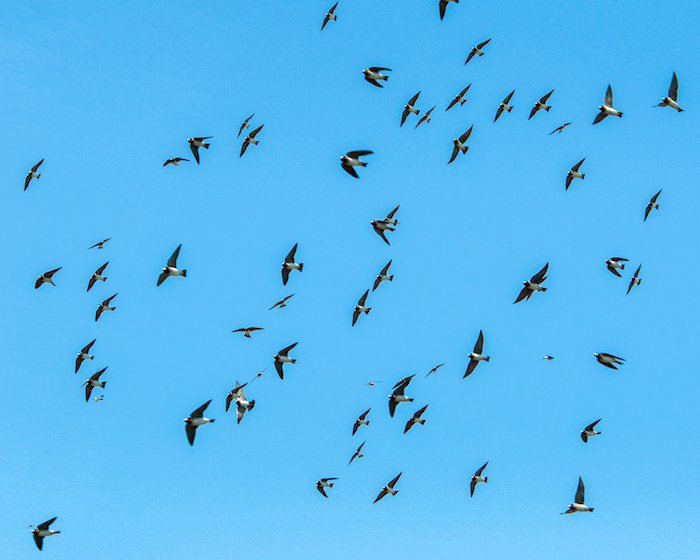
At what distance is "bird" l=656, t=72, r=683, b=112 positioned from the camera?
3431 cm

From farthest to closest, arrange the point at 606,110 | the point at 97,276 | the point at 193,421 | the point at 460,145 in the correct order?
1. the point at 97,276
2. the point at 460,145
3. the point at 606,110
4. the point at 193,421

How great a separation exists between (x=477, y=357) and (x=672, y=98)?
606 inches

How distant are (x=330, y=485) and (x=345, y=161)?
1898 centimetres

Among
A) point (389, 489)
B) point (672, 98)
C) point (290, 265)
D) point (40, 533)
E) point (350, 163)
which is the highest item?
point (672, 98)

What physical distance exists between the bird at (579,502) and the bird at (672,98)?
18220 millimetres

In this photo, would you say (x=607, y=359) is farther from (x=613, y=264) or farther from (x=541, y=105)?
(x=541, y=105)

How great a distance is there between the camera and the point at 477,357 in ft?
126

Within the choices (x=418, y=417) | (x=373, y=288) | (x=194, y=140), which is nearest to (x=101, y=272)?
(x=194, y=140)

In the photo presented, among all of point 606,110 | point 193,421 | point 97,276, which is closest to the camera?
point 193,421

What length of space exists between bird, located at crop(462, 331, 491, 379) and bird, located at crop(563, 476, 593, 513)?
7.38 m

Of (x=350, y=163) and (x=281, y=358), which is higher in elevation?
(x=350, y=163)

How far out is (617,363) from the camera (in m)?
35.1

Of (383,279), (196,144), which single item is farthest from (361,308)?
(196,144)

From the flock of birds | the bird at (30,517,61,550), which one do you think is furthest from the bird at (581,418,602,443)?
the bird at (30,517,61,550)
